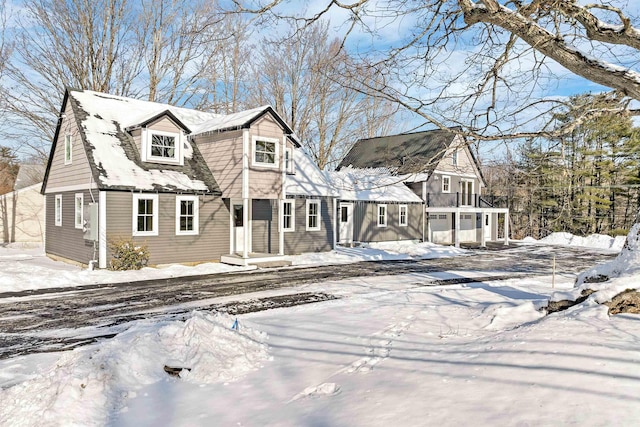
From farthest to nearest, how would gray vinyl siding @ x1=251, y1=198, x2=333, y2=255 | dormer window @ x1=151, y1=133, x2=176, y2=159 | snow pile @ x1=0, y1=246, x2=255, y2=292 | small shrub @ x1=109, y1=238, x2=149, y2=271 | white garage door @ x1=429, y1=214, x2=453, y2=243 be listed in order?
white garage door @ x1=429, y1=214, x2=453, y2=243, gray vinyl siding @ x1=251, y1=198, x2=333, y2=255, dormer window @ x1=151, y1=133, x2=176, y2=159, small shrub @ x1=109, y1=238, x2=149, y2=271, snow pile @ x1=0, y1=246, x2=255, y2=292

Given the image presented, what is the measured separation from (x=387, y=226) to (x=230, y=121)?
1289 cm

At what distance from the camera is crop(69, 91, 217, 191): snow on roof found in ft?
51.2

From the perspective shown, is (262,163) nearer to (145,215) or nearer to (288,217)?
(288,217)

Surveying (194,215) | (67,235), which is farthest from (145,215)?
(67,235)

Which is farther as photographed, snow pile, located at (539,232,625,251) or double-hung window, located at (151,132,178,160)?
snow pile, located at (539,232,625,251)

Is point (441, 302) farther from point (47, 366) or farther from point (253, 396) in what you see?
point (47, 366)

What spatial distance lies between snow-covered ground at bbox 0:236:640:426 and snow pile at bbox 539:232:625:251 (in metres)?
26.3

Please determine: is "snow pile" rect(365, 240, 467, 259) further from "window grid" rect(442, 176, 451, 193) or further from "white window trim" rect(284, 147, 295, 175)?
"white window trim" rect(284, 147, 295, 175)

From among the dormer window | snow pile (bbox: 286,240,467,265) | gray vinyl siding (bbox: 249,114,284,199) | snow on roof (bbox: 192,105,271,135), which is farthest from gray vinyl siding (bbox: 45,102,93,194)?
snow pile (bbox: 286,240,467,265)

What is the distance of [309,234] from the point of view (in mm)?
21219

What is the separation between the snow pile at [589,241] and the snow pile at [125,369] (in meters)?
29.0

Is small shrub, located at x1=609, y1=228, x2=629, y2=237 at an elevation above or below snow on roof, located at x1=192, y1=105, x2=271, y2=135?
below

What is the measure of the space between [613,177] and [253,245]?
2929cm

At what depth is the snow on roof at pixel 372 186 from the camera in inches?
1021
